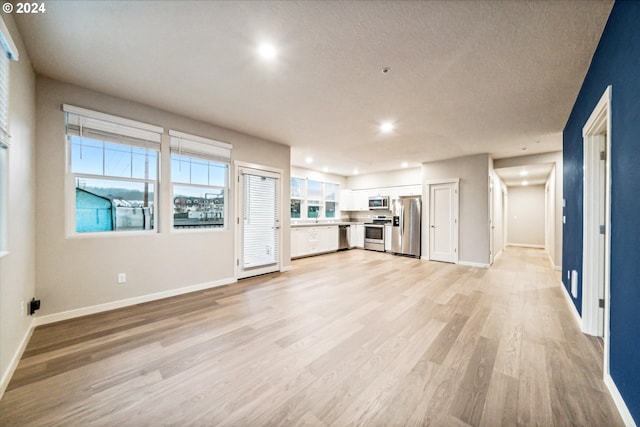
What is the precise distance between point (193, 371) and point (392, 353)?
5.19 feet

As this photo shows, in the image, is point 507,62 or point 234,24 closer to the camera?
point 234,24

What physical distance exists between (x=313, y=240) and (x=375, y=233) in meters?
2.14

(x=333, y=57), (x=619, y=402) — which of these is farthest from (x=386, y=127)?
(x=619, y=402)

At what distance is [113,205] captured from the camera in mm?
3105

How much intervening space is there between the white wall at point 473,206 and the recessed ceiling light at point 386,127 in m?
2.83

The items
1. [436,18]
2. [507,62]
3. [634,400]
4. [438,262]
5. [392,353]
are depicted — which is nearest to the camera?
[634,400]

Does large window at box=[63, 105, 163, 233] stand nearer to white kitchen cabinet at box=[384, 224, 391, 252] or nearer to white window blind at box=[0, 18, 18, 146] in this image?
white window blind at box=[0, 18, 18, 146]

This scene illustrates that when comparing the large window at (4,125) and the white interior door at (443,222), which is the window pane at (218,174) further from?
the white interior door at (443,222)

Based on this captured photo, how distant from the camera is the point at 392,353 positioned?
6.91 feet

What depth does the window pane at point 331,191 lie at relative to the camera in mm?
8477

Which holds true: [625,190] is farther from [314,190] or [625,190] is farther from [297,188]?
[314,190]

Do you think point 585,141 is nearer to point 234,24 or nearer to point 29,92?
point 234,24

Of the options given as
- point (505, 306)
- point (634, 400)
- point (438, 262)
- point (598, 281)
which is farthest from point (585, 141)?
point (438, 262)

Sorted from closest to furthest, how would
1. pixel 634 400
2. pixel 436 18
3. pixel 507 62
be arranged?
pixel 634 400, pixel 436 18, pixel 507 62
